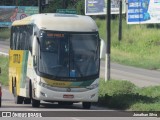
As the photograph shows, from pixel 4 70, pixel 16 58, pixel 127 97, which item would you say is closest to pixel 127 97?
pixel 127 97

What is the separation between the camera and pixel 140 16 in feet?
228

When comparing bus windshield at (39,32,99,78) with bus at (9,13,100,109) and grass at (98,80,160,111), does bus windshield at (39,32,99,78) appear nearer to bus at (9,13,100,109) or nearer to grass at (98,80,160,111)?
bus at (9,13,100,109)

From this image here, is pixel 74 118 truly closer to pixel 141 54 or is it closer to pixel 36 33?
pixel 36 33

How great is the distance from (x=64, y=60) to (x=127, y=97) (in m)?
3.26

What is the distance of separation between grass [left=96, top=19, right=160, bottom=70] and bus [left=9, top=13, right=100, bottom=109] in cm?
2864

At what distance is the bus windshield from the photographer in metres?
23.8

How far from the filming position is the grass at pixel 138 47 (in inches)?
2213

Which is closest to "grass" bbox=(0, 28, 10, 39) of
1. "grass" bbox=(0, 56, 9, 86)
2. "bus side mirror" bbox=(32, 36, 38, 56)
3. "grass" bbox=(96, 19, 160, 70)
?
"grass" bbox=(96, 19, 160, 70)

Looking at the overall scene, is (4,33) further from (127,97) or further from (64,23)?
(64,23)

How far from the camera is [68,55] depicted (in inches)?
942

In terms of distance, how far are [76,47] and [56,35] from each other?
86cm

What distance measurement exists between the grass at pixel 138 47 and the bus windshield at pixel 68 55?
1132 inches

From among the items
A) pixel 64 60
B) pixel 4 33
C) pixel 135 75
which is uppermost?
pixel 64 60

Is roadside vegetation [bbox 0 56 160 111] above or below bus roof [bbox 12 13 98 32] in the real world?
below
